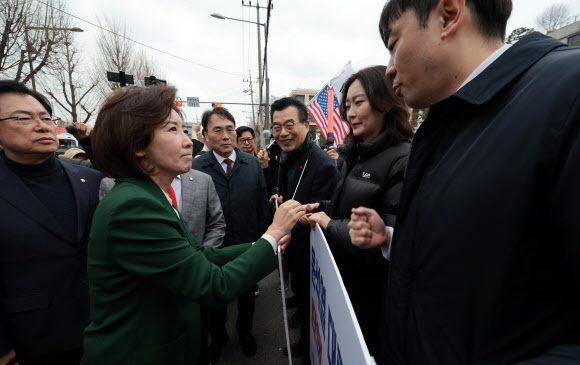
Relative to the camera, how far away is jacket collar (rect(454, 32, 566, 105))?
0.65m

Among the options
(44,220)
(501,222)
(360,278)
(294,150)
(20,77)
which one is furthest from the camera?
(20,77)

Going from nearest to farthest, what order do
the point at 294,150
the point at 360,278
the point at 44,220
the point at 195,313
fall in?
the point at 195,313, the point at 44,220, the point at 360,278, the point at 294,150

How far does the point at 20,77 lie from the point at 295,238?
39.0 feet

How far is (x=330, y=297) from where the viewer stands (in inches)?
46.0

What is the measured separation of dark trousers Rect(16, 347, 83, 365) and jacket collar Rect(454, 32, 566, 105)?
253 centimetres

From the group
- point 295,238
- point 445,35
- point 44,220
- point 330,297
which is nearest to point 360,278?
point 330,297

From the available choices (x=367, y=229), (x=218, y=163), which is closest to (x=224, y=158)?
(x=218, y=163)

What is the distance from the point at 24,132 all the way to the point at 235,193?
176 cm

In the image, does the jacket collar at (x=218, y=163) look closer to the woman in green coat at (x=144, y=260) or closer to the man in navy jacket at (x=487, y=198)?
the woman in green coat at (x=144, y=260)

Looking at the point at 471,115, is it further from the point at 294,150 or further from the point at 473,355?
the point at 294,150

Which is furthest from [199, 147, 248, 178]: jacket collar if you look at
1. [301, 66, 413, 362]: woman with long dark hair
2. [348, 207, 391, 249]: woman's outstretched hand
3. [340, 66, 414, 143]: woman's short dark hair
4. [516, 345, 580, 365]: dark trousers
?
[516, 345, 580, 365]: dark trousers

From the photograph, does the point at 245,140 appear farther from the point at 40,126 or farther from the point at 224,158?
the point at 40,126

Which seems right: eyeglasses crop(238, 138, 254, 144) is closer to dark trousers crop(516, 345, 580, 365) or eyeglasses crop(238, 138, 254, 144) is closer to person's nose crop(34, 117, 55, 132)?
person's nose crop(34, 117, 55, 132)

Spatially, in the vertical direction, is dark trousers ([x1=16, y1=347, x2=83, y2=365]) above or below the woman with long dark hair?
below
